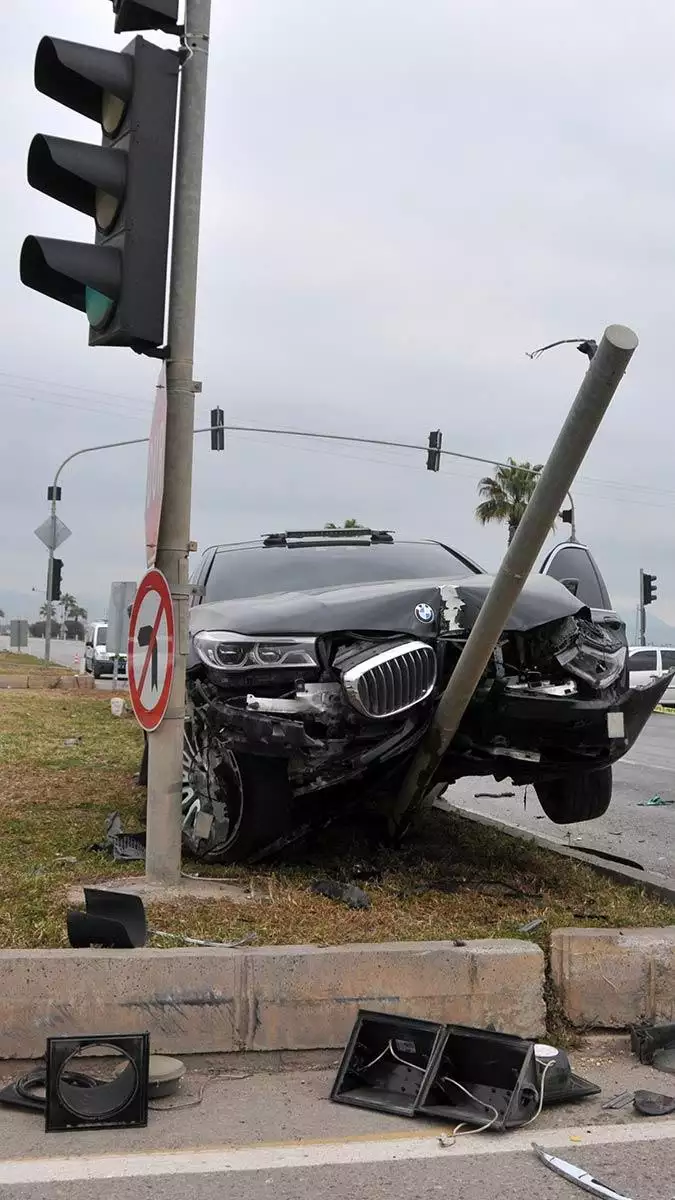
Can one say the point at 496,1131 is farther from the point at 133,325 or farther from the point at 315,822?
the point at 133,325

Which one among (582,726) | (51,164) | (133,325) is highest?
(51,164)

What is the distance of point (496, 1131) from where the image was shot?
308cm

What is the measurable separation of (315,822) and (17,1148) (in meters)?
2.30

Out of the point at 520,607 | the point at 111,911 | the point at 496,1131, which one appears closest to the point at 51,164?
the point at 520,607

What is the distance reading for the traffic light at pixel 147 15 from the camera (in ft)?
15.1

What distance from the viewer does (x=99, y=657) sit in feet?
120

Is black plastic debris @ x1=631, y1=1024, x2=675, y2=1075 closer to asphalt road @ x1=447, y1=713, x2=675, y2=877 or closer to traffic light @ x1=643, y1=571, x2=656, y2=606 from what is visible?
asphalt road @ x1=447, y1=713, x2=675, y2=877

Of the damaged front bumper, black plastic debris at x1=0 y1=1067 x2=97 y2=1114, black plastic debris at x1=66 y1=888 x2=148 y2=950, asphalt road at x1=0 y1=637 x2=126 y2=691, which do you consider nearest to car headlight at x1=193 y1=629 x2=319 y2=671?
the damaged front bumper

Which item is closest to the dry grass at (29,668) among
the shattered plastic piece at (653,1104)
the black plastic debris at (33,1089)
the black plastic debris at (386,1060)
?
the black plastic debris at (33,1089)

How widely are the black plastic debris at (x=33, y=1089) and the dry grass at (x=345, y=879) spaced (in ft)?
1.93

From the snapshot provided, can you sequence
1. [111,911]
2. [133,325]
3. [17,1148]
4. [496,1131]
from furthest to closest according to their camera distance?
[133,325], [111,911], [496,1131], [17,1148]

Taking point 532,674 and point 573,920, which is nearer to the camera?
point 573,920

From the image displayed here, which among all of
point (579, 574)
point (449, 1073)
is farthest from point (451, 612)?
point (449, 1073)

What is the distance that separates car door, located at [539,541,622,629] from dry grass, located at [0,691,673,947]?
1.39 meters
